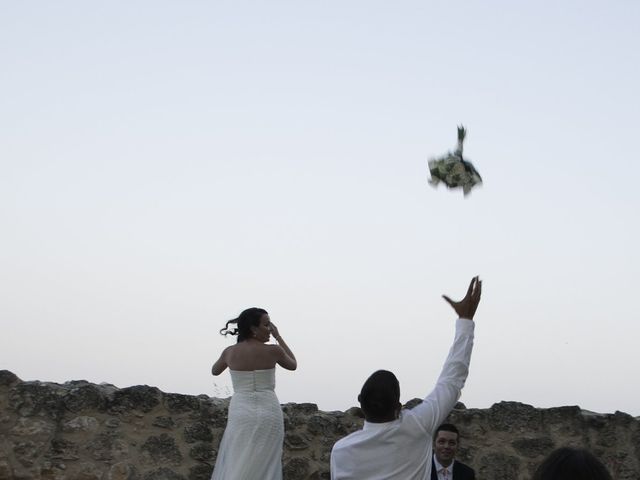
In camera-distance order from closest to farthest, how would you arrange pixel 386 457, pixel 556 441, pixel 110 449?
1. pixel 386 457
2. pixel 110 449
3. pixel 556 441

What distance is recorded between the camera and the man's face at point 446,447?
5.25 metres

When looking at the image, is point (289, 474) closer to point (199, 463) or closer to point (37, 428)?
point (199, 463)

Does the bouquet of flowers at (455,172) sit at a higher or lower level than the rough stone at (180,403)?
higher

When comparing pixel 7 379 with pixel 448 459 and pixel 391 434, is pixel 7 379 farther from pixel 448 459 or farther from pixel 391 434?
pixel 391 434

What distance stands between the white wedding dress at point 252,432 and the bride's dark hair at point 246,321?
247 mm

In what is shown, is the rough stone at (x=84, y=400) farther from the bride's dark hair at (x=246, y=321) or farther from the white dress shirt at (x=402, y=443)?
the white dress shirt at (x=402, y=443)

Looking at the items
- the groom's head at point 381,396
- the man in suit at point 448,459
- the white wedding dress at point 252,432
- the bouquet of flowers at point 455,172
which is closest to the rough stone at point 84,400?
the white wedding dress at point 252,432

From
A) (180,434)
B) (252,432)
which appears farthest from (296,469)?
(180,434)

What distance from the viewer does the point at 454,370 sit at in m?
3.18

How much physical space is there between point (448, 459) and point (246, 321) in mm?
1690

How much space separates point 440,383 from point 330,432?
3456mm

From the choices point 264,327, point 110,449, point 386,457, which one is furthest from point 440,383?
point 110,449

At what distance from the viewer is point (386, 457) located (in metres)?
3.06

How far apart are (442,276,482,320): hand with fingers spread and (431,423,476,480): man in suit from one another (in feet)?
6.85
